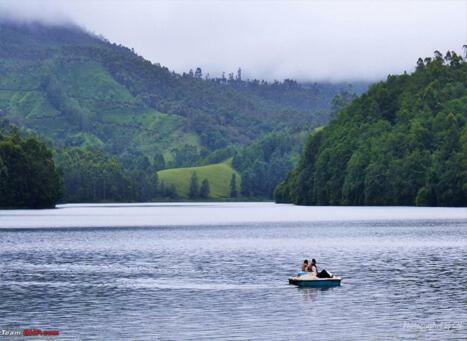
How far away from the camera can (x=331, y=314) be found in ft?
232

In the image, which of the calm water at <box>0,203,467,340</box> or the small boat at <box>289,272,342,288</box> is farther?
the small boat at <box>289,272,342,288</box>

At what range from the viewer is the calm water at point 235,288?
6475 centimetres

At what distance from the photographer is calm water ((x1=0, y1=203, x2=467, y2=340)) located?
64750 millimetres

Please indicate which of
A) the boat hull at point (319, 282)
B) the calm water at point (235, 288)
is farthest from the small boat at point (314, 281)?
the calm water at point (235, 288)

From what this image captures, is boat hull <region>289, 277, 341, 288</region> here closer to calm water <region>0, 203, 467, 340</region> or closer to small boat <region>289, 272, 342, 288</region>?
small boat <region>289, 272, 342, 288</region>

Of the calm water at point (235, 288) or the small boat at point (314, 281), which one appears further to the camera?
the small boat at point (314, 281)

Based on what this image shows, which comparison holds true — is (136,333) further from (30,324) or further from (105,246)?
(105,246)

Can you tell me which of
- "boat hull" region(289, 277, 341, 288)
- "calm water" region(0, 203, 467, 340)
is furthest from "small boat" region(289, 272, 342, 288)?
"calm water" region(0, 203, 467, 340)

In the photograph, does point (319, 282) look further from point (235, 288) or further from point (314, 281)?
point (235, 288)

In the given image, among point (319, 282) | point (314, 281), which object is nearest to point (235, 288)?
point (314, 281)

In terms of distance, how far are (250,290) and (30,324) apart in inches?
968

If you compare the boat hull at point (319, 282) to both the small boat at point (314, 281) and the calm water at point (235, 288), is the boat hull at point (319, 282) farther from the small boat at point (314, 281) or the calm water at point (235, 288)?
the calm water at point (235, 288)

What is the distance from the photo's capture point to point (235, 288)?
8800cm

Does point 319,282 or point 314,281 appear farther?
point 314,281
